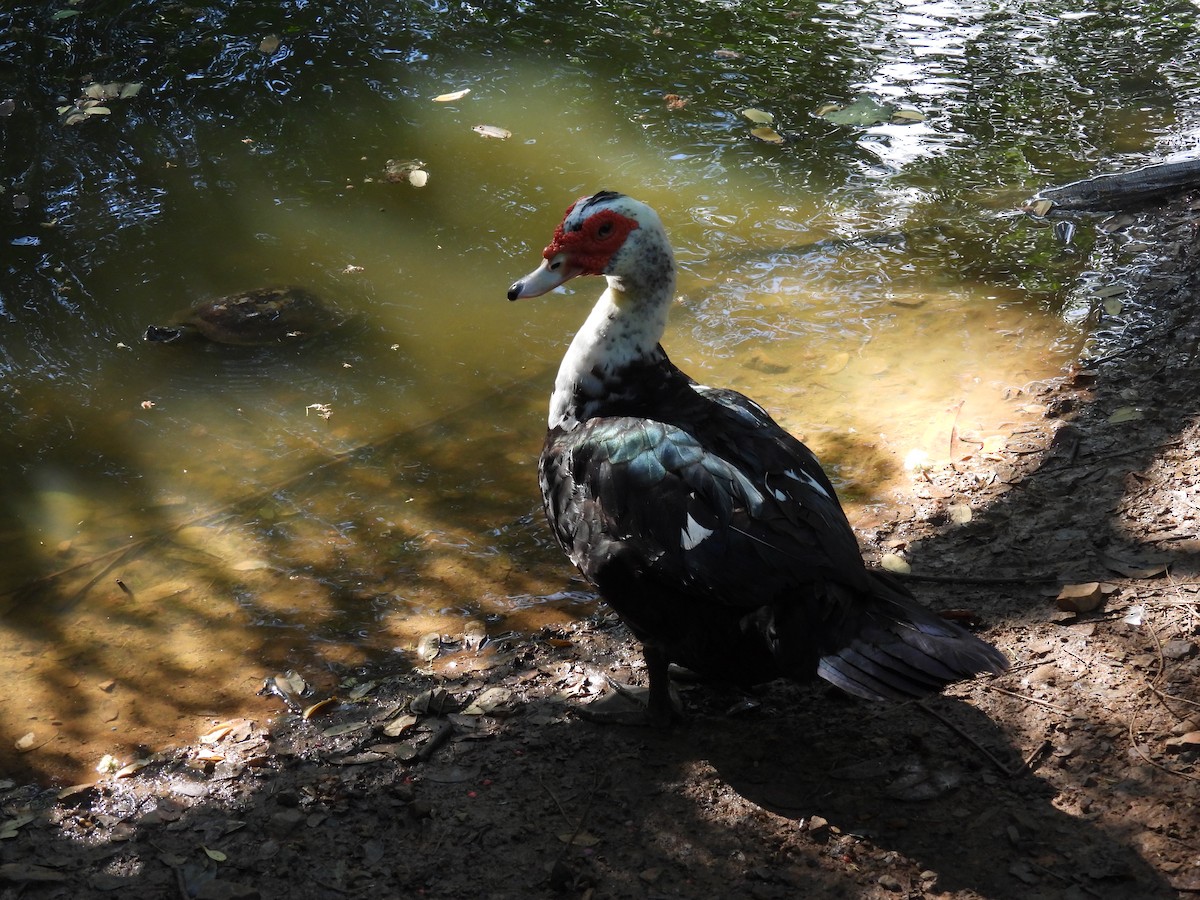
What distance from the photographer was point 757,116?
276 inches

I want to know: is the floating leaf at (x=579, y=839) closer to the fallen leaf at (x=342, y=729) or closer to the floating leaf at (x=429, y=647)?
the fallen leaf at (x=342, y=729)

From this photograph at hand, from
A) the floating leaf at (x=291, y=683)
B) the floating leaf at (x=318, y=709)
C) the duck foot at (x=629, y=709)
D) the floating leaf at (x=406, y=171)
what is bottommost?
the floating leaf at (x=291, y=683)

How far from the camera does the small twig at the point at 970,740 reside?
108 inches

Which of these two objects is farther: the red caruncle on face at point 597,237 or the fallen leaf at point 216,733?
the fallen leaf at point 216,733

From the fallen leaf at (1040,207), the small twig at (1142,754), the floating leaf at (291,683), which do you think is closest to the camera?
the small twig at (1142,754)

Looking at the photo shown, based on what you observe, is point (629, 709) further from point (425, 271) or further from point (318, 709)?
point (425, 271)

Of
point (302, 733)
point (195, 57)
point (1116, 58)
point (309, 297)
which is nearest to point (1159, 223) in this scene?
point (1116, 58)

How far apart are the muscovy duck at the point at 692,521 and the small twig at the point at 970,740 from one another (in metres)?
0.34

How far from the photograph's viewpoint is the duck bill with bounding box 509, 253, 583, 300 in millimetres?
3254

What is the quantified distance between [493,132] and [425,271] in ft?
5.18

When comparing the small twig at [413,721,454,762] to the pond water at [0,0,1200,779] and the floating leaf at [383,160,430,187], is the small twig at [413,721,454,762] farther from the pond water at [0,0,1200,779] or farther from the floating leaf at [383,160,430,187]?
the floating leaf at [383,160,430,187]

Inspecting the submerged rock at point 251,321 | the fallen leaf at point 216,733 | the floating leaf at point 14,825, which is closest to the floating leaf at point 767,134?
the submerged rock at point 251,321

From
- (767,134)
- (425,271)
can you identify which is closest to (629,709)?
(425,271)

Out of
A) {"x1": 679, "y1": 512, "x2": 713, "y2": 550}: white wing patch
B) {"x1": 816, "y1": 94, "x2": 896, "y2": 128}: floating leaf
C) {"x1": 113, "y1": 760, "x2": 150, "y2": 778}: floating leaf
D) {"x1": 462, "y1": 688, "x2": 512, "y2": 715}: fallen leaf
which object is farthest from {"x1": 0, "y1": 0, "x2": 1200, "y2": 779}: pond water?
{"x1": 679, "y1": 512, "x2": 713, "y2": 550}: white wing patch
